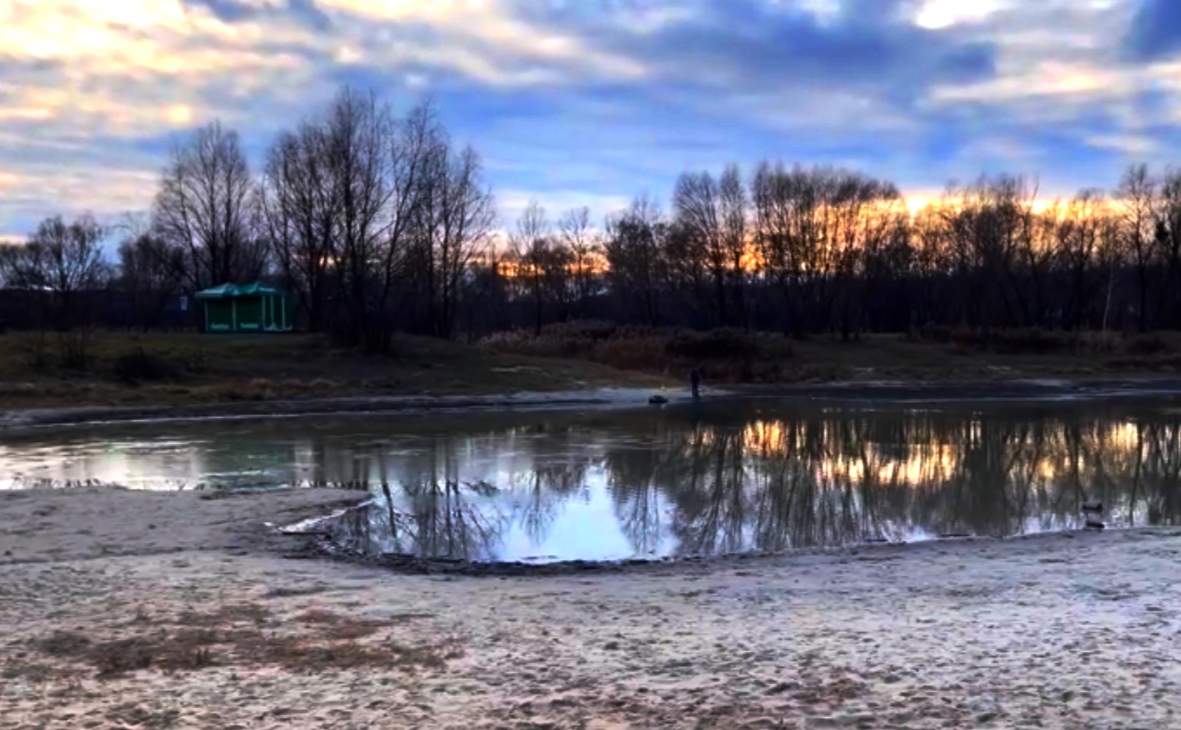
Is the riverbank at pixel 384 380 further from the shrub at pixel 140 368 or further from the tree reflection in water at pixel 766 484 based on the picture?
the tree reflection in water at pixel 766 484

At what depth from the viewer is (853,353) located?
5769cm

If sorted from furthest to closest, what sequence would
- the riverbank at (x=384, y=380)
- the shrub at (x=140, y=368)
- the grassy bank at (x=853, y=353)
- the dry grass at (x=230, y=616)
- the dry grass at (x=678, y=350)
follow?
the grassy bank at (x=853, y=353) < the dry grass at (x=678, y=350) < the shrub at (x=140, y=368) < the riverbank at (x=384, y=380) < the dry grass at (x=230, y=616)

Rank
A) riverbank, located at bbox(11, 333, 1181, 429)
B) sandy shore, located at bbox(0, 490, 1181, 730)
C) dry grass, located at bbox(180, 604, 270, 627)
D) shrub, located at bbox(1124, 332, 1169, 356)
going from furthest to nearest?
shrub, located at bbox(1124, 332, 1169, 356), riverbank, located at bbox(11, 333, 1181, 429), dry grass, located at bbox(180, 604, 270, 627), sandy shore, located at bbox(0, 490, 1181, 730)

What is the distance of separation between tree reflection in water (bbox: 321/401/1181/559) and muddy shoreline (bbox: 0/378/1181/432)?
8.27m

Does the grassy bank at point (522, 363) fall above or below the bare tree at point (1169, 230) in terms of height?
below

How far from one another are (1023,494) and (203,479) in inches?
556

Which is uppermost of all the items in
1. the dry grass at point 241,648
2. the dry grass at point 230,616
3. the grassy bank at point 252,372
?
the grassy bank at point 252,372

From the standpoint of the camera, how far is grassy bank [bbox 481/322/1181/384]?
52281 mm

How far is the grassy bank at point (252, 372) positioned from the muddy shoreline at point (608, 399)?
5.34 ft

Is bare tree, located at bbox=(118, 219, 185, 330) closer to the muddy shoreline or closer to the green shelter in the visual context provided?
the green shelter

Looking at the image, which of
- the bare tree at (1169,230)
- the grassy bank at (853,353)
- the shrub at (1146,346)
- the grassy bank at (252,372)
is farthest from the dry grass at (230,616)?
the bare tree at (1169,230)

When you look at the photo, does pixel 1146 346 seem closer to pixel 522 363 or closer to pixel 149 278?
pixel 522 363

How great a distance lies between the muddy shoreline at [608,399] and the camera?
106ft

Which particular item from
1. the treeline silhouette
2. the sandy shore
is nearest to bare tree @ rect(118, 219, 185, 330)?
the treeline silhouette
